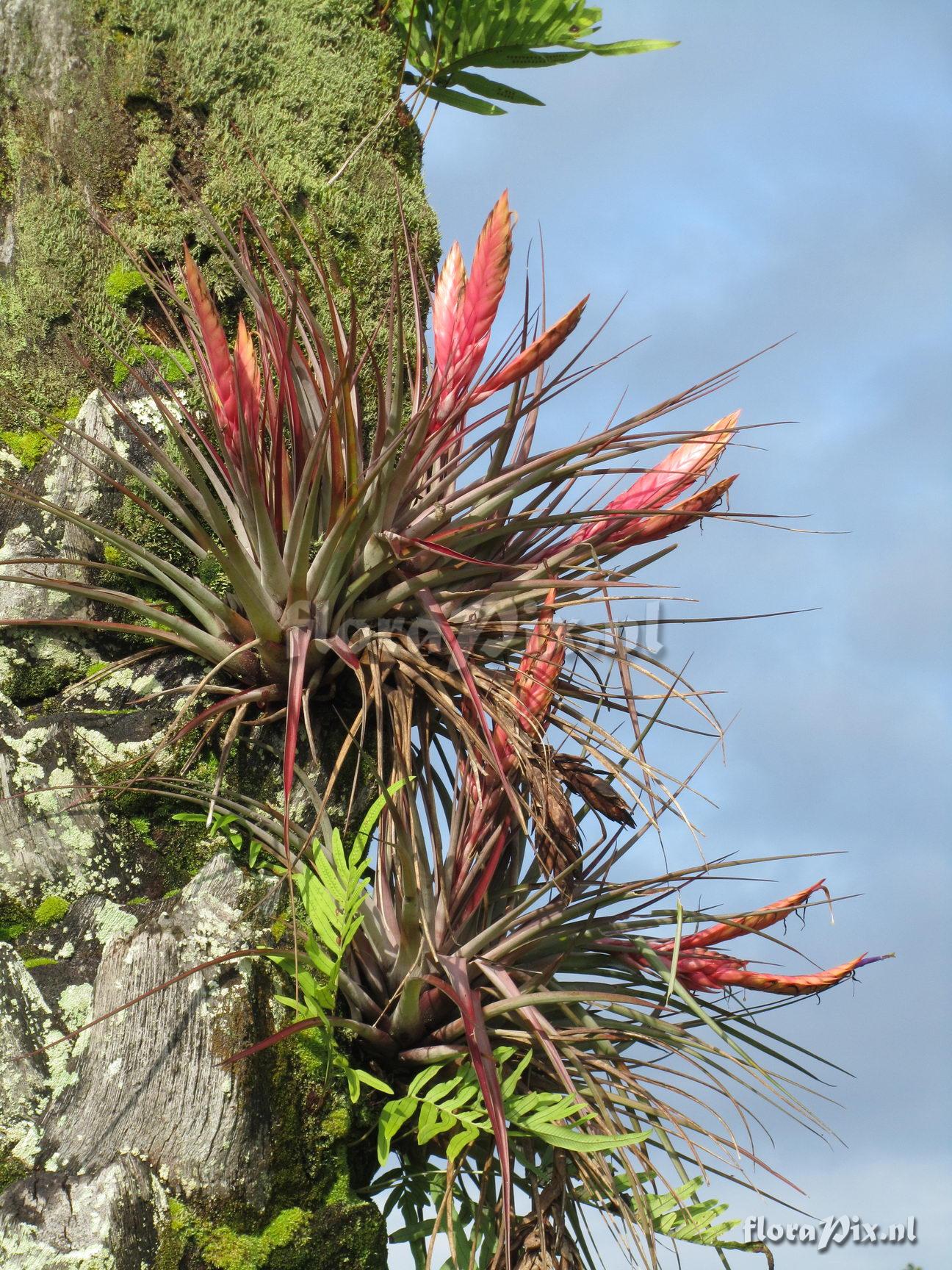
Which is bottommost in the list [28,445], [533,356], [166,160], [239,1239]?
[239,1239]

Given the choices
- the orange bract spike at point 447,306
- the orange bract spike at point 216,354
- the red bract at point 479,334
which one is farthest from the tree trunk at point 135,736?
the red bract at point 479,334

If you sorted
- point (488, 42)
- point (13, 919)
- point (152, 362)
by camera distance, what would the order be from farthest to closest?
1. point (488, 42)
2. point (152, 362)
3. point (13, 919)

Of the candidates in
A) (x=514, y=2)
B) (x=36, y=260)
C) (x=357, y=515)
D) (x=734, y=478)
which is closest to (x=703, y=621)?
(x=734, y=478)

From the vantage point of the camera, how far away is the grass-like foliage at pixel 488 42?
13.5 ft

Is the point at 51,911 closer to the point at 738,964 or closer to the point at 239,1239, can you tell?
the point at 239,1239

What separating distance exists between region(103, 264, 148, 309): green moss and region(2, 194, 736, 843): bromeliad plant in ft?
0.67

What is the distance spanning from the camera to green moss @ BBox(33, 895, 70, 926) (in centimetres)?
262

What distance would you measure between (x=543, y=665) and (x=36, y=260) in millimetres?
1667

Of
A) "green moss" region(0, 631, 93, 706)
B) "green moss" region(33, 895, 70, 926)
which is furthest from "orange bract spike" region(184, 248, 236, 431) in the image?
"green moss" region(33, 895, 70, 926)

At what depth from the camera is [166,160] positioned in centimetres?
332

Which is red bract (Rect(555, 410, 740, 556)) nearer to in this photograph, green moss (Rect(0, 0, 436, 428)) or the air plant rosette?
the air plant rosette

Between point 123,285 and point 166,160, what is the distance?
368 millimetres

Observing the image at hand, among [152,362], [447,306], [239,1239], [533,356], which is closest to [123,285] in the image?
[152,362]

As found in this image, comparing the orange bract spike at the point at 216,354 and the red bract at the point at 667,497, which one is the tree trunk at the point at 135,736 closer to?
the orange bract spike at the point at 216,354
